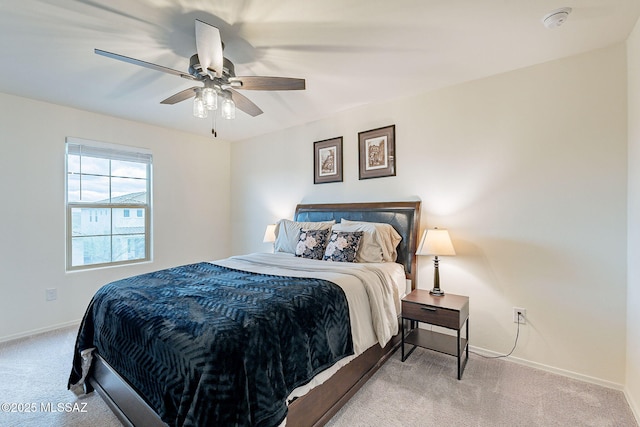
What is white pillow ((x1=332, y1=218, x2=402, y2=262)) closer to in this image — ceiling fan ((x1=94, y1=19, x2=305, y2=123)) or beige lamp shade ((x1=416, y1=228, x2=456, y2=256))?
beige lamp shade ((x1=416, y1=228, x2=456, y2=256))

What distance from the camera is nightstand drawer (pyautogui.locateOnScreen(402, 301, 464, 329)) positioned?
2186mm

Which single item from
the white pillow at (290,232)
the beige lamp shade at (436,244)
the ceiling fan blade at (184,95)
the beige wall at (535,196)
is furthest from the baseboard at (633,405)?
the ceiling fan blade at (184,95)

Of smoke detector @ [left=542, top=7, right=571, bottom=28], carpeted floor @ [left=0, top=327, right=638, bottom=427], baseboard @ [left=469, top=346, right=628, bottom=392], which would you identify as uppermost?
smoke detector @ [left=542, top=7, right=571, bottom=28]

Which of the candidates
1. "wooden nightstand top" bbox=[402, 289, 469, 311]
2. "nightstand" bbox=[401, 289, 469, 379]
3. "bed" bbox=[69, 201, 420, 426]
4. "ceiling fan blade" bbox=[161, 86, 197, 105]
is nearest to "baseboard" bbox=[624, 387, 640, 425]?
"nightstand" bbox=[401, 289, 469, 379]

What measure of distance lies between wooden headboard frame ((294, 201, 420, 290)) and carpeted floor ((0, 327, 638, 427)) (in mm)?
883

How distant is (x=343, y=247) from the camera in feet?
9.13

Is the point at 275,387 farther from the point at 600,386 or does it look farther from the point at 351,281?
the point at 600,386

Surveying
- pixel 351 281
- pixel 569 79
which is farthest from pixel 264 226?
pixel 569 79

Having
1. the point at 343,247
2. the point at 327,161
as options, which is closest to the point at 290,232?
the point at 343,247

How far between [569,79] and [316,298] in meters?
2.63

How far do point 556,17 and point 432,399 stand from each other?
2638 millimetres

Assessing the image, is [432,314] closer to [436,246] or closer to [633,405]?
[436,246]

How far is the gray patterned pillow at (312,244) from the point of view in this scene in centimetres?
302

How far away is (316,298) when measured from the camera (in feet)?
5.85
